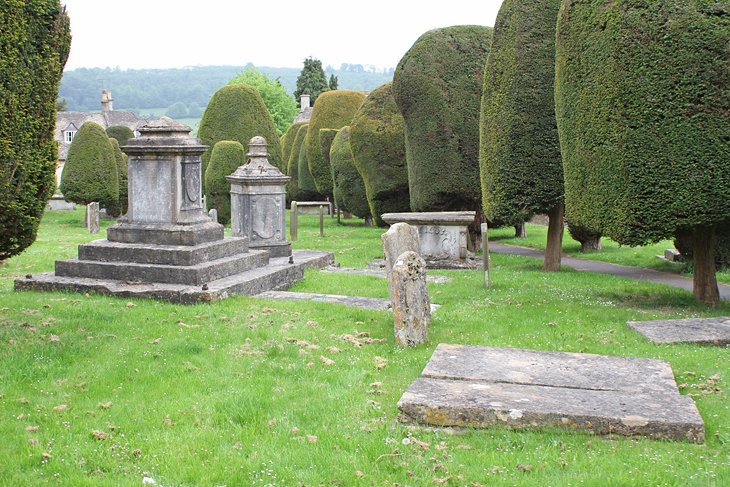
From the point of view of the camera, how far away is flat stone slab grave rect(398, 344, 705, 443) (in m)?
5.53

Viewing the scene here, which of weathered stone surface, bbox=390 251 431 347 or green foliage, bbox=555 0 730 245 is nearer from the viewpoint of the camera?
weathered stone surface, bbox=390 251 431 347

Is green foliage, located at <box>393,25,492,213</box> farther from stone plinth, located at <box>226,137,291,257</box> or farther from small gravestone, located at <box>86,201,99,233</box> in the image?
small gravestone, located at <box>86,201,99,233</box>

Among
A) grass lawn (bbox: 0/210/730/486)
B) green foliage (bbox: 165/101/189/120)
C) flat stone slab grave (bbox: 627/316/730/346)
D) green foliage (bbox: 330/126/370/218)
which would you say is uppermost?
green foliage (bbox: 165/101/189/120)

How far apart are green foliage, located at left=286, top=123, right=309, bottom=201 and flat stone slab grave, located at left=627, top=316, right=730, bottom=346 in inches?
1198

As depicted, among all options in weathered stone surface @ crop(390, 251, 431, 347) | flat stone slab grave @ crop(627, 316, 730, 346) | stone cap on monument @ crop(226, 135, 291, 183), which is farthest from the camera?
stone cap on monument @ crop(226, 135, 291, 183)

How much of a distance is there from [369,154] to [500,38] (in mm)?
9346

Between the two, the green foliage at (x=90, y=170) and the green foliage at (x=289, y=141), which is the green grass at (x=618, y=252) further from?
the green foliage at (x=289, y=141)

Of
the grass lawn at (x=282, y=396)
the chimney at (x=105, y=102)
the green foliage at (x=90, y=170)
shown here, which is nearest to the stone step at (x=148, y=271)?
the grass lawn at (x=282, y=396)

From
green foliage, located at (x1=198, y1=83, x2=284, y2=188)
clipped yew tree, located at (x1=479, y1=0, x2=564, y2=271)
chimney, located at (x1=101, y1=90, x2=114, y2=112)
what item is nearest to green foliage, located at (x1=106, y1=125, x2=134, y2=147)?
green foliage, located at (x1=198, y1=83, x2=284, y2=188)

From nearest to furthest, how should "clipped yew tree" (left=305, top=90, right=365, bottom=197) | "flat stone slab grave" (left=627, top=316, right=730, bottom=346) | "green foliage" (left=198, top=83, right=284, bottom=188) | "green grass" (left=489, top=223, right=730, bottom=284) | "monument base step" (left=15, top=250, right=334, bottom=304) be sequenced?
"flat stone slab grave" (left=627, top=316, right=730, bottom=346)
"monument base step" (left=15, top=250, right=334, bottom=304)
"green grass" (left=489, top=223, right=730, bottom=284)
"green foliage" (left=198, top=83, right=284, bottom=188)
"clipped yew tree" (left=305, top=90, right=365, bottom=197)

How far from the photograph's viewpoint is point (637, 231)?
10273mm

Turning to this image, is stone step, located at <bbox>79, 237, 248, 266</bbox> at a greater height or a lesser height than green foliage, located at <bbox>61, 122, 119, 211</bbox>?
lesser

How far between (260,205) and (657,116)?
8643 millimetres

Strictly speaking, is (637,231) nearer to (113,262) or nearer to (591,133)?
(591,133)
